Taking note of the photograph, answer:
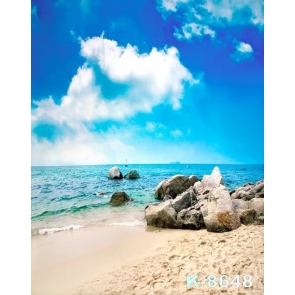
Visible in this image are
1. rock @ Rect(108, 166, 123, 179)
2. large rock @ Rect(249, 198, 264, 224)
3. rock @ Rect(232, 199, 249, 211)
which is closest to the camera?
large rock @ Rect(249, 198, 264, 224)

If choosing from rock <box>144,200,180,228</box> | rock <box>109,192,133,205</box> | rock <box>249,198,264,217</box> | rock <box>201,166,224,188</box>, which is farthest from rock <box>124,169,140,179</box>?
rock <box>249,198,264,217</box>

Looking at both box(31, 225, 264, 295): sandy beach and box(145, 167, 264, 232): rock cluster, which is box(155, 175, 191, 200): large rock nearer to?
box(145, 167, 264, 232): rock cluster

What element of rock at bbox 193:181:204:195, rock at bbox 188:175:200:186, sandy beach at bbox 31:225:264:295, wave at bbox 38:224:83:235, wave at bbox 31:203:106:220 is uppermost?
rock at bbox 188:175:200:186

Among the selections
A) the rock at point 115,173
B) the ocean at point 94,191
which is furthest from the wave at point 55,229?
the rock at point 115,173

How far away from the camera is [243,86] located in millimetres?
3053

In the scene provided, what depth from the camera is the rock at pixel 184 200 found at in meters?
3.55

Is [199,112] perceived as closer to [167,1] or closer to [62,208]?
[167,1]

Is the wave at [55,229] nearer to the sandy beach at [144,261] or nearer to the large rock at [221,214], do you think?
the sandy beach at [144,261]

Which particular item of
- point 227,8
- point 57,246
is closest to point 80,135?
point 57,246

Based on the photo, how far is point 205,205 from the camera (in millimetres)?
3297

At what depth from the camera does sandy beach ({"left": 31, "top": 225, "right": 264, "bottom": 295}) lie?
8.48 feet

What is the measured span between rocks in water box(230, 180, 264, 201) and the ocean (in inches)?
2.6
